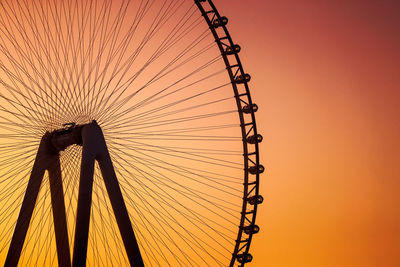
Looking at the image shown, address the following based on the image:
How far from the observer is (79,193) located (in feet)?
30.5

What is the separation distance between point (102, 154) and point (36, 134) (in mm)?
2739

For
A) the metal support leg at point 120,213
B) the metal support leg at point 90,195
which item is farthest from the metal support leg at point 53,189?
the metal support leg at point 120,213

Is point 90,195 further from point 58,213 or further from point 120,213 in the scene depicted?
point 58,213

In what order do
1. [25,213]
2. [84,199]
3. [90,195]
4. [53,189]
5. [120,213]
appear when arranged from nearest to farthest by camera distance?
[84,199] → [90,195] → [120,213] → [25,213] → [53,189]

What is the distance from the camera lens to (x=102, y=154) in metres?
10.3

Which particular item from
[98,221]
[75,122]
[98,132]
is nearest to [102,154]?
[98,132]

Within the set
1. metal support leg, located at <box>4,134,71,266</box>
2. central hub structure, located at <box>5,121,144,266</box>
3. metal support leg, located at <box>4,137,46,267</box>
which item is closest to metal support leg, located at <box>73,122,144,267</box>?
central hub structure, located at <box>5,121,144,266</box>

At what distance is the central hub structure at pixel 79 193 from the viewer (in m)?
9.05

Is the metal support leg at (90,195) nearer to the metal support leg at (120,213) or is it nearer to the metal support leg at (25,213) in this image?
the metal support leg at (120,213)

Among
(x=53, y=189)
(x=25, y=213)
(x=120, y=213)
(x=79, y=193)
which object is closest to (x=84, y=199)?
(x=79, y=193)

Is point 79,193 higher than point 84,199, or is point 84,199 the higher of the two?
point 79,193

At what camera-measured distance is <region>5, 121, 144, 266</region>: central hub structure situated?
905 centimetres

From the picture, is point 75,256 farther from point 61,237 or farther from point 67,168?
point 67,168

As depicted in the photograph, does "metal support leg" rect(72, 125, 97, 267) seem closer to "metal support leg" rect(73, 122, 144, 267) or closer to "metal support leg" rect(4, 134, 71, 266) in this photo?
"metal support leg" rect(73, 122, 144, 267)
